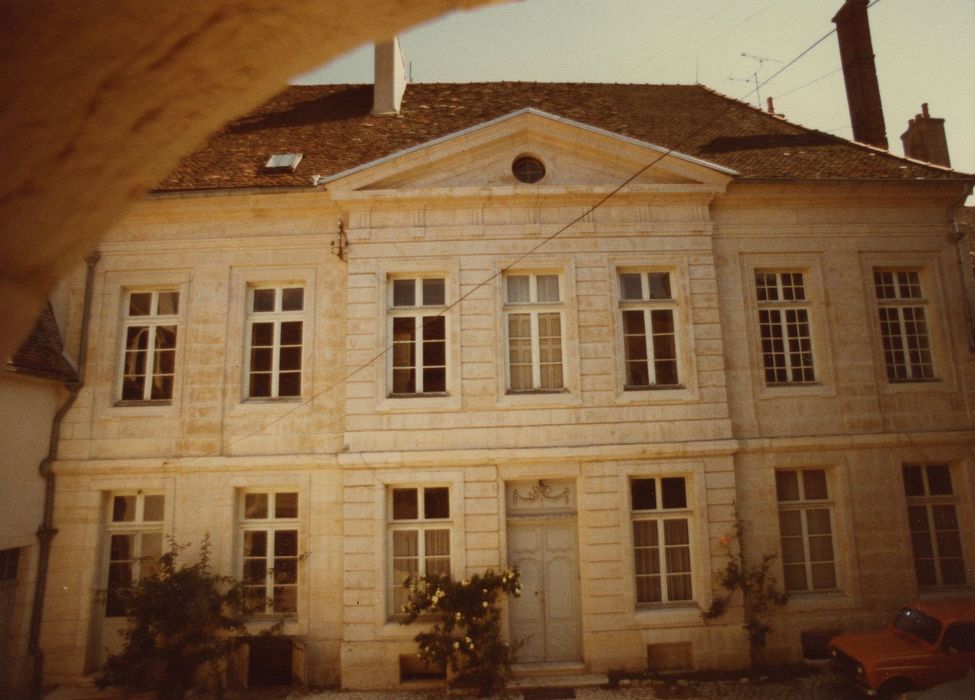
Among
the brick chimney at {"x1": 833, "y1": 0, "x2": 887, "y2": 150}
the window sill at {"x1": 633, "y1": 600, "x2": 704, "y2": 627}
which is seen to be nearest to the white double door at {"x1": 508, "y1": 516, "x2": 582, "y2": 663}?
the window sill at {"x1": 633, "y1": 600, "x2": 704, "y2": 627}

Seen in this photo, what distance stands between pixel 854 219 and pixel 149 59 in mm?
11952

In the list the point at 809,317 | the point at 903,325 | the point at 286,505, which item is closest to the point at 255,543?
the point at 286,505

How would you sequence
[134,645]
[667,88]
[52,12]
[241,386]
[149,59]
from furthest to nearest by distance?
1. [667,88]
2. [241,386]
3. [134,645]
4. [149,59]
5. [52,12]

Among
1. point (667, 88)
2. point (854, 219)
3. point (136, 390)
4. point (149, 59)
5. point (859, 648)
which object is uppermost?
point (667, 88)

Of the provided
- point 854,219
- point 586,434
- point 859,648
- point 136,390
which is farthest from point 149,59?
point 854,219

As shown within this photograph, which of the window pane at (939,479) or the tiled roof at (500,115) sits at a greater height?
the tiled roof at (500,115)

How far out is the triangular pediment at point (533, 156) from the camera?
985cm

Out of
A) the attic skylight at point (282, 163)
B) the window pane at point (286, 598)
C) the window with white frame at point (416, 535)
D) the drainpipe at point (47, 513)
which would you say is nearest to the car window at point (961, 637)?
the window with white frame at point (416, 535)

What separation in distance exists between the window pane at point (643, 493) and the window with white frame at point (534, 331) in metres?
1.99

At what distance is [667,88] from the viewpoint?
14.1 m

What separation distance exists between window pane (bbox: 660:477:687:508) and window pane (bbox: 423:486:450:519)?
135 inches

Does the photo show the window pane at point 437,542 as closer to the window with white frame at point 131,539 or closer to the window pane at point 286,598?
the window pane at point 286,598

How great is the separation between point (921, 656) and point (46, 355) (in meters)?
12.7

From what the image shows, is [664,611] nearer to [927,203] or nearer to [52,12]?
[927,203]
